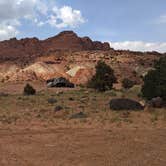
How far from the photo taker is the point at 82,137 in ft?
45.1

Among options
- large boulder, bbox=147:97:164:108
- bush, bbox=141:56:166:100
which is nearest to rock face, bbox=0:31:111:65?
bush, bbox=141:56:166:100

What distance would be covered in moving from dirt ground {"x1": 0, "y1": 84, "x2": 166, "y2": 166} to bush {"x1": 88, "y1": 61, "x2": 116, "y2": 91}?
11.0m

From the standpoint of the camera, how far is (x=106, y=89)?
35.2 m

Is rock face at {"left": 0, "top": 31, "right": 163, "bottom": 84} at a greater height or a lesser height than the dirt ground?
greater

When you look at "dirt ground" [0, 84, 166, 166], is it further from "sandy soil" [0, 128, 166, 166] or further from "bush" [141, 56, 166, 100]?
"bush" [141, 56, 166, 100]

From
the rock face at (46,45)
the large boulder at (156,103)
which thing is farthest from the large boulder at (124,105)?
the rock face at (46,45)

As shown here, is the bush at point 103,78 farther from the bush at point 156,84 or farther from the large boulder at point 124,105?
the large boulder at point 124,105

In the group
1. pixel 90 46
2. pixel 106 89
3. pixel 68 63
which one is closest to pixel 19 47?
pixel 90 46

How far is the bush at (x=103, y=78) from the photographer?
112ft

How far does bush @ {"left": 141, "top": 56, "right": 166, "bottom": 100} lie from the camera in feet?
76.2

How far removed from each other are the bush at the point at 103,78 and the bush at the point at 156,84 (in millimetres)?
9645

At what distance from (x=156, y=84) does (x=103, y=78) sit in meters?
11.4

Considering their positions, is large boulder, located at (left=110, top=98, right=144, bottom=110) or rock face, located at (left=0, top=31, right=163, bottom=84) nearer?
large boulder, located at (left=110, top=98, right=144, bottom=110)

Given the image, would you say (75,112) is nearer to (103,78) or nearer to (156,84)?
(156,84)
